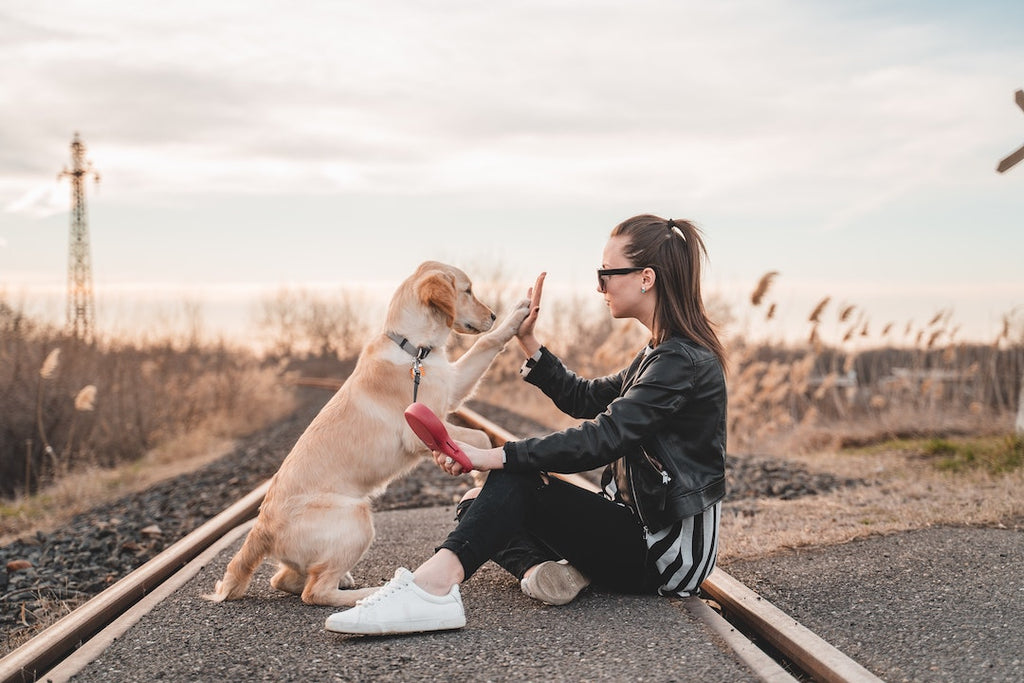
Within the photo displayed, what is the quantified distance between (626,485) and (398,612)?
115cm

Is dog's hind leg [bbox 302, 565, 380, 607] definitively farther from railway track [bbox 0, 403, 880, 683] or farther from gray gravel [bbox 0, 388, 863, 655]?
gray gravel [bbox 0, 388, 863, 655]

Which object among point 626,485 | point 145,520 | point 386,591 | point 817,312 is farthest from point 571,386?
point 817,312

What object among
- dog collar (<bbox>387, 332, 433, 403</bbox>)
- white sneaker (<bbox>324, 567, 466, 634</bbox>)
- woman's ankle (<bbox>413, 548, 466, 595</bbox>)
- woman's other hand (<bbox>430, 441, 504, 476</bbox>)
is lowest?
white sneaker (<bbox>324, 567, 466, 634</bbox>)

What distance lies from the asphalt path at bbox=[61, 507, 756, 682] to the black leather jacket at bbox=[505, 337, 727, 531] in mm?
496

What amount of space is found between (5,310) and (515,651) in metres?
12.0

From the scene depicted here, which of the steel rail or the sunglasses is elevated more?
the sunglasses

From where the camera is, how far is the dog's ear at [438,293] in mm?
4359

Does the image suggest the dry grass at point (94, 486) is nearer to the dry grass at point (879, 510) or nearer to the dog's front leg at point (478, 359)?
the dog's front leg at point (478, 359)

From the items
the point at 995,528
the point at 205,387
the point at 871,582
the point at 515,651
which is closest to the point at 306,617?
the point at 515,651

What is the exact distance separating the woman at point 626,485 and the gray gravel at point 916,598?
0.65 m

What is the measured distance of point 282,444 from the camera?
Answer: 1266 cm

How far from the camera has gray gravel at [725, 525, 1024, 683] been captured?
3291 mm

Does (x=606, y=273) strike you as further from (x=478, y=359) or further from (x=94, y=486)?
(x=94, y=486)

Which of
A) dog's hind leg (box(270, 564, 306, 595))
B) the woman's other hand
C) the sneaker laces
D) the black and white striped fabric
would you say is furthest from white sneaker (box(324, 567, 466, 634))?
the black and white striped fabric
